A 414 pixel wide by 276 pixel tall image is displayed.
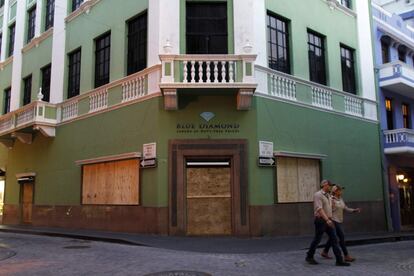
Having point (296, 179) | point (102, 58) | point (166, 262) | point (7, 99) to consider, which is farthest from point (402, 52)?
point (7, 99)

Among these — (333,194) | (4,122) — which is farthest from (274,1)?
(4,122)

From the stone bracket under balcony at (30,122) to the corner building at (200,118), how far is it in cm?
6

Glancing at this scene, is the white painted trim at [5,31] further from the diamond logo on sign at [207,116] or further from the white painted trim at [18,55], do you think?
the diamond logo on sign at [207,116]

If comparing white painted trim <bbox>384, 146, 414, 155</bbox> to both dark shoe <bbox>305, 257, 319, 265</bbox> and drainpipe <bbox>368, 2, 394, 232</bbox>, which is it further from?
dark shoe <bbox>305, 257, 319, 265</bbox>

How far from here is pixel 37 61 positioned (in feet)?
72.7

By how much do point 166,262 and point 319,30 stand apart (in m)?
12.0

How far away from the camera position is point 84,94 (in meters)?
18.0

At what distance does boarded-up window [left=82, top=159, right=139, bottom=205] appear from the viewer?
15397 mm

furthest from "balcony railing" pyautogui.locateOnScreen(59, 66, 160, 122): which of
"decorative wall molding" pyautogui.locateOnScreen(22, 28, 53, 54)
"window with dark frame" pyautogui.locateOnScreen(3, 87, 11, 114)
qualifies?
"window with dark frame" pyautogui.locateOnScreen(3, 87, 11, 114)

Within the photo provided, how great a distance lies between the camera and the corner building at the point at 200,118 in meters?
14.1

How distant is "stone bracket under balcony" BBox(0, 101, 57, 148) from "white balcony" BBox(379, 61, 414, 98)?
14.6 m

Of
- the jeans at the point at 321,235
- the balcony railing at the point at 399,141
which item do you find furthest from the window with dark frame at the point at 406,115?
the jeans at the point at 321,235

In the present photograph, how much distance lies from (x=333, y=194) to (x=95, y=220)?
9618 mm

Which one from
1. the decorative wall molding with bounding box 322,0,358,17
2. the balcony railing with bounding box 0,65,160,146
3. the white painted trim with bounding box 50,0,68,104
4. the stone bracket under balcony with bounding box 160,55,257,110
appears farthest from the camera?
→ the white painted trim with bounding box 50,0,68,104
